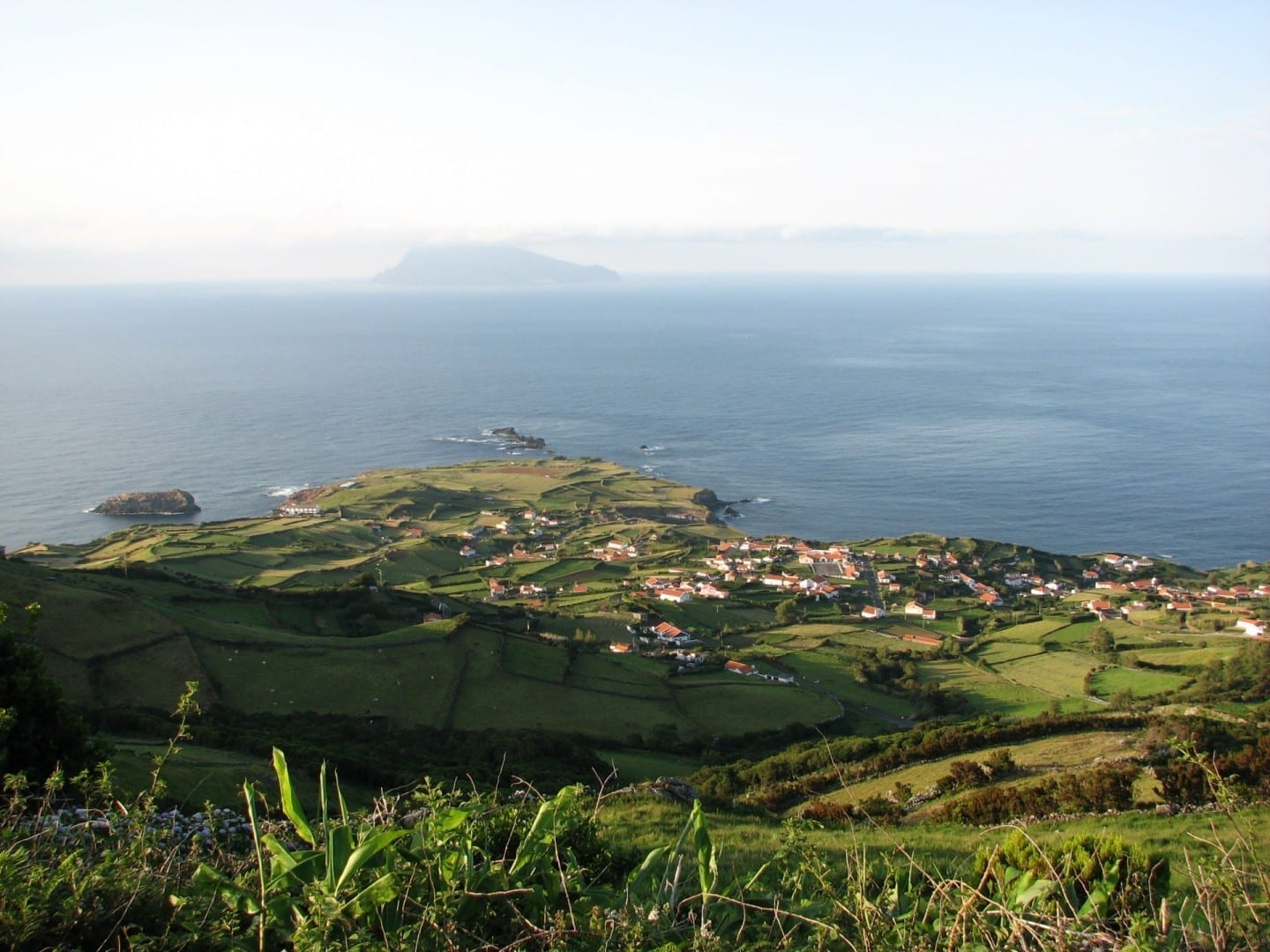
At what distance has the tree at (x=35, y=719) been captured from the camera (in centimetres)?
938

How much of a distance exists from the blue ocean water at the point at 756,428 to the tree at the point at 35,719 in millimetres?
57052

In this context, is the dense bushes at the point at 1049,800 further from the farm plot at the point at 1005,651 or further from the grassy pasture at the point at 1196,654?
the farm plot at the point at 1005,651

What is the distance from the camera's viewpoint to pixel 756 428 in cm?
9575

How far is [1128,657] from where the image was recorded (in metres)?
36.0

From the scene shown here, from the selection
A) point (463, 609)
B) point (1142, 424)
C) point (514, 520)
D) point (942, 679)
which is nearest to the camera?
point (942, 679)

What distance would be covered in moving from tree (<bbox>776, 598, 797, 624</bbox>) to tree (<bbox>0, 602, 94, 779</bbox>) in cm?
3859

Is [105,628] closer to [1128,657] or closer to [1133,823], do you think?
[1133,823]

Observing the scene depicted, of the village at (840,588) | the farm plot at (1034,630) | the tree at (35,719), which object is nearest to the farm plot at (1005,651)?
the farm plot at (1034,630)

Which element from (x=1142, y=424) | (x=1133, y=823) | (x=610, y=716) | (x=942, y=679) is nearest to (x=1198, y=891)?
(x=1133, y=823)

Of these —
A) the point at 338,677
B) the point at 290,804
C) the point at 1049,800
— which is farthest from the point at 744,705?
the point at 290,804

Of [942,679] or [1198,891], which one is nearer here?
[1198,891]

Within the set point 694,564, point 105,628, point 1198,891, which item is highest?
point 1198,891

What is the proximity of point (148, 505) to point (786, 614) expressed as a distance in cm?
5045

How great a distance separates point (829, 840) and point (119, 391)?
128m
